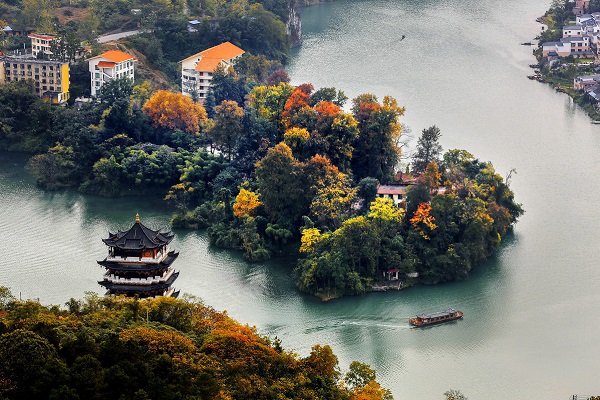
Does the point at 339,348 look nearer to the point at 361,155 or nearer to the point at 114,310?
the point at 114,310

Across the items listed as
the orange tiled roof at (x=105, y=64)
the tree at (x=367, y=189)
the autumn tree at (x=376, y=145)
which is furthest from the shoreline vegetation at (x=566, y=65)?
the orange tiled roof at (x=105, y=64)

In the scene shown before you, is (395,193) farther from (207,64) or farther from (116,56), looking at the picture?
(116,56)

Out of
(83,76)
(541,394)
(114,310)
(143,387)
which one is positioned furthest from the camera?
(83,76)

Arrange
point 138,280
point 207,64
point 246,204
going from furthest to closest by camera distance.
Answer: point 207,64, point 246,204, point 138,280

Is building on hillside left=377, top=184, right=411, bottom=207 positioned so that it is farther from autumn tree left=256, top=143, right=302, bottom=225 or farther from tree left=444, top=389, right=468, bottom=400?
tree left=444, top=389, right=468, bottom=400

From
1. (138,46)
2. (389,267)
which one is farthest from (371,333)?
(138,46)

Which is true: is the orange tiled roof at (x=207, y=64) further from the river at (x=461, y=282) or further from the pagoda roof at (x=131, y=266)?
the pagoda roof at (x=131, y=266)

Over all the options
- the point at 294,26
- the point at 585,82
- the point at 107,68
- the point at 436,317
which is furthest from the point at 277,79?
the point at 436,317
